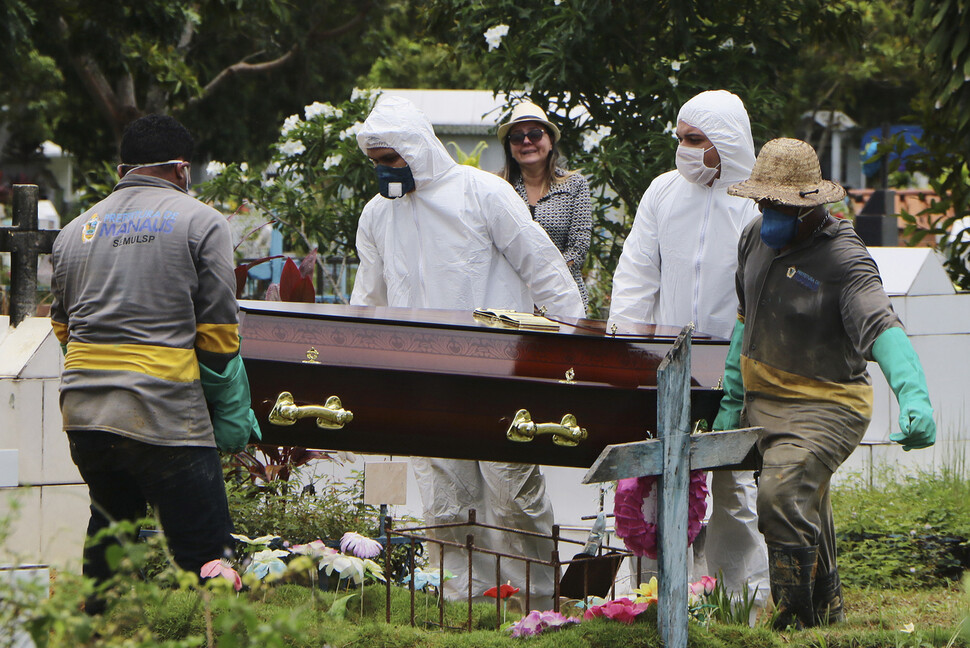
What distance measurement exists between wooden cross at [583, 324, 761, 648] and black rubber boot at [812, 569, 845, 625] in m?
0.74

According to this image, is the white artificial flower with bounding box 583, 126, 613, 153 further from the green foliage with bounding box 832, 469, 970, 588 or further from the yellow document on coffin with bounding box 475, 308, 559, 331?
the yellow document on coffin with bounding box 475, 308, 559, 331

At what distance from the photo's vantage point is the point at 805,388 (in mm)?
3752

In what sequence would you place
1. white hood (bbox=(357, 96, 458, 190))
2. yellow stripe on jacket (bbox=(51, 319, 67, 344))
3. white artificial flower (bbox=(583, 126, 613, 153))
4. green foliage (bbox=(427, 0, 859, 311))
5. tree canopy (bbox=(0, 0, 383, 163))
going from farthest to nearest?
tree canopy (bbox=(0, 0, 383, 163))
white artificial flower (bbox=(583, 126, 613, 153))
green foliage (bbox=(427, 0, 859, 311))
white hood (bbox=(357, 96, 458, 190))
yellow stripe on jacket (bbox=(51, 319, 67, 344))

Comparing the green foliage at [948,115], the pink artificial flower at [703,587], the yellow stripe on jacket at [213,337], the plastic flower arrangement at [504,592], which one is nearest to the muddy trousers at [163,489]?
the yellow stripe on jacket at [213,337]

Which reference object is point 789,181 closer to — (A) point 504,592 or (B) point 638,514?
(B) point 638,514

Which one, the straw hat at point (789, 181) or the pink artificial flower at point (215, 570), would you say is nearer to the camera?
the pink artificial flower at point (215, 570)

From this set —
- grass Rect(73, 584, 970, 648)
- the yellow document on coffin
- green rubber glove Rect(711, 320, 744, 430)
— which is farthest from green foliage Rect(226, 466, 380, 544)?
green rubber glove Rect(711, 320, 744, 430)

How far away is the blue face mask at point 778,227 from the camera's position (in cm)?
374

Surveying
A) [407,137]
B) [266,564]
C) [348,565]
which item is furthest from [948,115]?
[266,564]

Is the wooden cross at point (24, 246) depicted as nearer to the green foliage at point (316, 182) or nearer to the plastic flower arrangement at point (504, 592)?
the plastic flower arrangement at point (504, 592)

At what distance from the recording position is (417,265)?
4820mm

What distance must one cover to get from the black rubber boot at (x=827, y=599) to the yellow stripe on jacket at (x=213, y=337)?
1.94 meters

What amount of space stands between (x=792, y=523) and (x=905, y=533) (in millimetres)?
2022

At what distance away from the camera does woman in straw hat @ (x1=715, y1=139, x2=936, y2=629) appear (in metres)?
3.64
